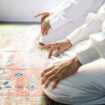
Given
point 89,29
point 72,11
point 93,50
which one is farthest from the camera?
point 72,11

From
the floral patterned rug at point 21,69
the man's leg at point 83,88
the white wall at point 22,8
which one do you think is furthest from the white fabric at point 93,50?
the white wall at point 22,8

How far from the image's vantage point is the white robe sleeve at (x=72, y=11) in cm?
193

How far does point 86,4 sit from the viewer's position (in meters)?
1.93

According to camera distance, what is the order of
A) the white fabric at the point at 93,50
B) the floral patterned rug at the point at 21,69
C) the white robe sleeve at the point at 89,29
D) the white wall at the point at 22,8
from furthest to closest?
the white wall at the point at 22,8 < the white robe sleeve at the point at 89,29 < the floral patterned rug at the point at 21,69 < the white fabric at the point at 93,50

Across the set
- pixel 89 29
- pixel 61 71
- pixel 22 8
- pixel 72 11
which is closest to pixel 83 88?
pixel 61 71

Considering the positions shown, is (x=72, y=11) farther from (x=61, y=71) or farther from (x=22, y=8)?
(x=22, y=8)

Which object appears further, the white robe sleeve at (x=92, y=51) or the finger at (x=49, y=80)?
the finger at (x=49, y=80)

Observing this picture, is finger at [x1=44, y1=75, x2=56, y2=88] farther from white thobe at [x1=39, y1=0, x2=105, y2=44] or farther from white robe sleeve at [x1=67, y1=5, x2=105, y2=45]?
white thobe at [x1=39, y1=0, x2=105, y2=44]

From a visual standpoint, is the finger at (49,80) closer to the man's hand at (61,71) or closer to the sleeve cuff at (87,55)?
the man's hand at (61,71)

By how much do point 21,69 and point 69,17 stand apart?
2.65ft

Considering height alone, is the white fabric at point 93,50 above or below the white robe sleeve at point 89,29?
above

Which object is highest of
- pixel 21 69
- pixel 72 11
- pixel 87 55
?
pixel 87 55

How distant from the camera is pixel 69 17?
2039 mm

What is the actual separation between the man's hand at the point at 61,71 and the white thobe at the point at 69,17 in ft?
3.32
